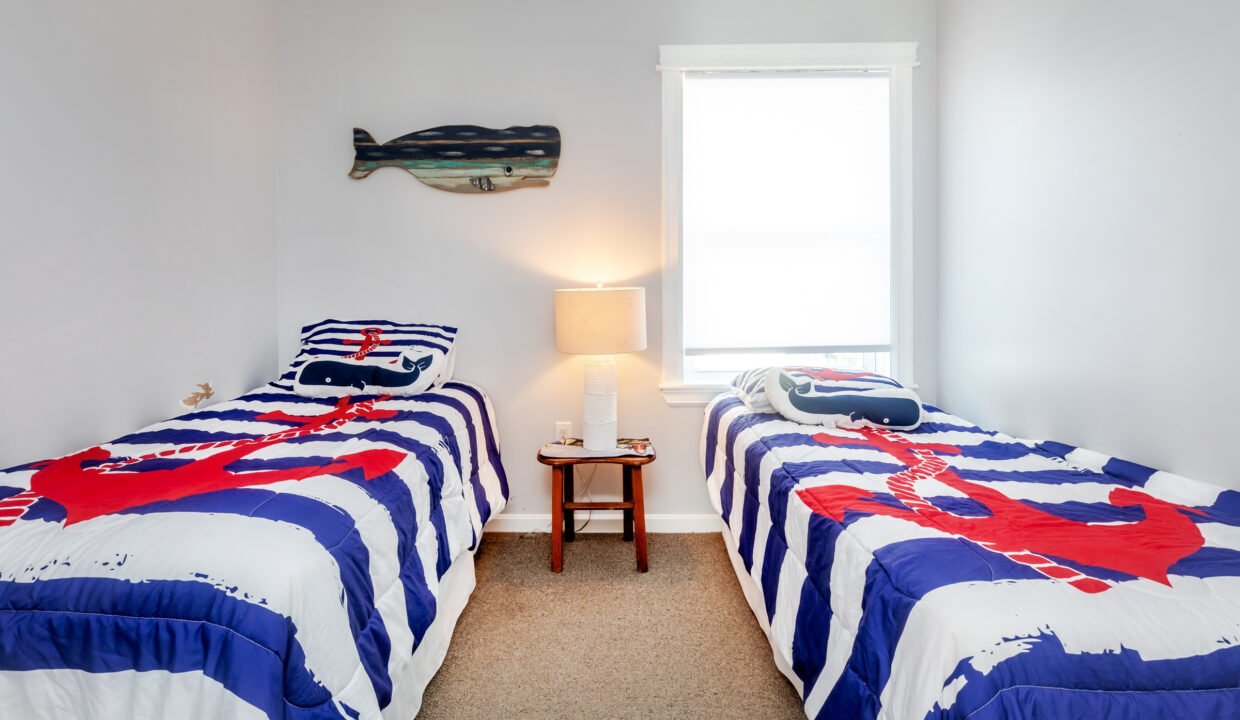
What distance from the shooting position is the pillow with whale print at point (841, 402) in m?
2.47

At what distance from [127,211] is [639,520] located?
203cm

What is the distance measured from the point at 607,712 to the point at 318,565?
0.93 m

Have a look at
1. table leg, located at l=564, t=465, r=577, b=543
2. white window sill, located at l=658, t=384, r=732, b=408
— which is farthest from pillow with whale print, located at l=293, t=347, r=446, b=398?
white window sill, located at l=658, t=384, r=732, b=408

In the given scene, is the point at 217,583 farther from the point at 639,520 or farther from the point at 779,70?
the point at 779,70

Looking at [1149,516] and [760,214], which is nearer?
[1149,516]

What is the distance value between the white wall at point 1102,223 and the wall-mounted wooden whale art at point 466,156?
70.1 inches

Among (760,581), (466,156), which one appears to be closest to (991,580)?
(760,581)

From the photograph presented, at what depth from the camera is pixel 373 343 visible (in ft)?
9.61

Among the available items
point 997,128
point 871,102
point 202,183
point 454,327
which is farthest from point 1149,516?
point 202,183

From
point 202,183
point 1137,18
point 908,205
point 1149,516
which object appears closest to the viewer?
point 1149,516

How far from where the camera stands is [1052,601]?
3.49ft

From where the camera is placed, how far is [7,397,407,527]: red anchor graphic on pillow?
55.6 inches

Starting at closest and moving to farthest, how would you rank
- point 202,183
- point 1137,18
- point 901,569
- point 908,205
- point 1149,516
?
point 901,569, point 1149,516, point 1137,18, point 202,183, point 908,205

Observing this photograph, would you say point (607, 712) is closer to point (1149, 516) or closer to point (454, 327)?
point (1149, 516)
